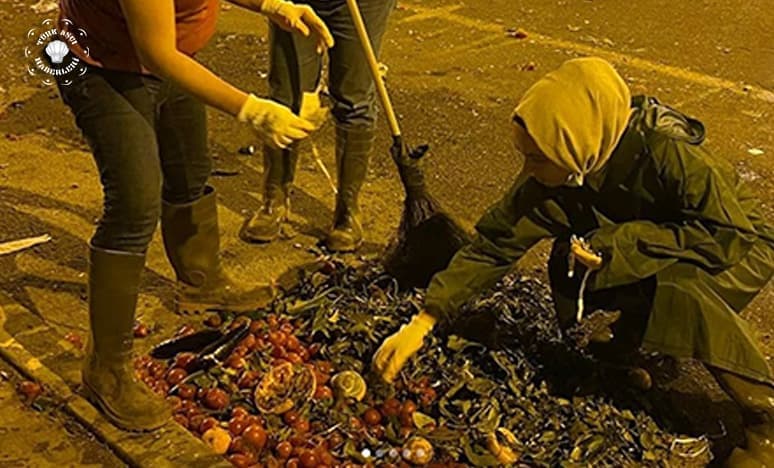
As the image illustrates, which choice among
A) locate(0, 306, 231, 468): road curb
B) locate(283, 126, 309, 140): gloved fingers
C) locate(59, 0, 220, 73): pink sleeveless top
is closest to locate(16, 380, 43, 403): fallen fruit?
locate(0, 306, 231, 468): road curb

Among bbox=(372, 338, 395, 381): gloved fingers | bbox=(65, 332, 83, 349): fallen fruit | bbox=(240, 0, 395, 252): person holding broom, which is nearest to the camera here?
bbox=(372, 338, 395, 381): gloved fingers

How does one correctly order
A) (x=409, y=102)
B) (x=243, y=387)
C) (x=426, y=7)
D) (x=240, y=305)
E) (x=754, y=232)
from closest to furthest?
(x=754, y=232), (x=243, y=387), (x=240, y=305), (x=409, y=102), (x=426, y=7)

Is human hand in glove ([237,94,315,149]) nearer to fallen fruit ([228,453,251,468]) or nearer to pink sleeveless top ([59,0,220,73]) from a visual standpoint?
pink sleeveless top ([59,0,220,73])

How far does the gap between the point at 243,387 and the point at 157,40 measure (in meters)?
0.90

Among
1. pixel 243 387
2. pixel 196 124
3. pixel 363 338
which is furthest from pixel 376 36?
pixel 243 387

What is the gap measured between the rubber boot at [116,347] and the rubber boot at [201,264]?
448 millimetres

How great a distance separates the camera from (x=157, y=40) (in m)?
2.17

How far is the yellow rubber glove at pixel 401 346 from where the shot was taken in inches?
96.5

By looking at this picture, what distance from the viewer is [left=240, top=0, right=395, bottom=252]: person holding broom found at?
10.4 ft

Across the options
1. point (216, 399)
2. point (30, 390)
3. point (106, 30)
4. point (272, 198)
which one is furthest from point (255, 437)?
point (272, 198)

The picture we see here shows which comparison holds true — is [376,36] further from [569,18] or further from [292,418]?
[569,18]

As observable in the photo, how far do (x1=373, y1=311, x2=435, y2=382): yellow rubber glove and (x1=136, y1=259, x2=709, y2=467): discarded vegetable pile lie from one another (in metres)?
0.15

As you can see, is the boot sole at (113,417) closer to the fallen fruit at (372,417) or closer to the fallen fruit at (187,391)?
the fallen fruit at (187,391)

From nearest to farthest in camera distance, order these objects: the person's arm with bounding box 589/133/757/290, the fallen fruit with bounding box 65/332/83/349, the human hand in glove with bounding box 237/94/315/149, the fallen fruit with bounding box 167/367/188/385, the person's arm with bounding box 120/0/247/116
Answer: the person's arm with bounding box 120/0/247/116 < the human hand in glove with bounding box 237/94/315/149 < the person's arm with bounding box 589/133/757/290 < the fallen fruit with bounding box 167/367/188/385 < the fallen fruit with bounding box 65/332/83/349
